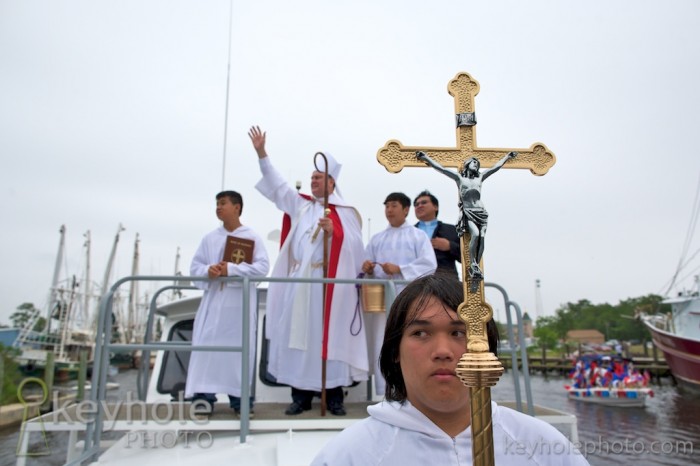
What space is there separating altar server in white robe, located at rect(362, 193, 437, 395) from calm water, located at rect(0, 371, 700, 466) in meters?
5.86

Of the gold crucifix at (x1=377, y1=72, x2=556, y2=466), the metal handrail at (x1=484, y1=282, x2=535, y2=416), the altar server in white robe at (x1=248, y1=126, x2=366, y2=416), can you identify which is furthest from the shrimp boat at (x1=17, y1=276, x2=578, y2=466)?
the gold crucifix at (x1=377, y1=72, x2=556, y2=466)

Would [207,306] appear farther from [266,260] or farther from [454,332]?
[454,332]

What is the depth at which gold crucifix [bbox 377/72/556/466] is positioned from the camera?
1212 millimetres

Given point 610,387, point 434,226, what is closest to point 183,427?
point 434,226

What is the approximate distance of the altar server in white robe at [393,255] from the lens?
435 cm

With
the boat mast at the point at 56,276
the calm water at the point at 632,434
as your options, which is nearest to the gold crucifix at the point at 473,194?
the calm water at the point at 632,434

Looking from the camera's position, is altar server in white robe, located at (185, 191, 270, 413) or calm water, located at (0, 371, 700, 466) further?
calm water, located at (0, 371, 700, 466)

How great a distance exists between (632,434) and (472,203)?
63.0ft

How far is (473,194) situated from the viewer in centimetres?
152

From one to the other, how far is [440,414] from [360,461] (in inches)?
10.4

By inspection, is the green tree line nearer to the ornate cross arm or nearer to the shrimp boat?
the shrimp boat

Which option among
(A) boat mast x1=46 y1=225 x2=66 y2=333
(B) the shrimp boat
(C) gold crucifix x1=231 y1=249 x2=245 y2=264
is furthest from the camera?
(A) boat mast x1=46 y1=225 x2=66 y2=333

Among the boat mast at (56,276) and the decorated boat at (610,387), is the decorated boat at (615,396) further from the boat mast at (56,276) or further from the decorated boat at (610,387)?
the boat mast at (56,276)

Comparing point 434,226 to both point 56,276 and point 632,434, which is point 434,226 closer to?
point 632,434
